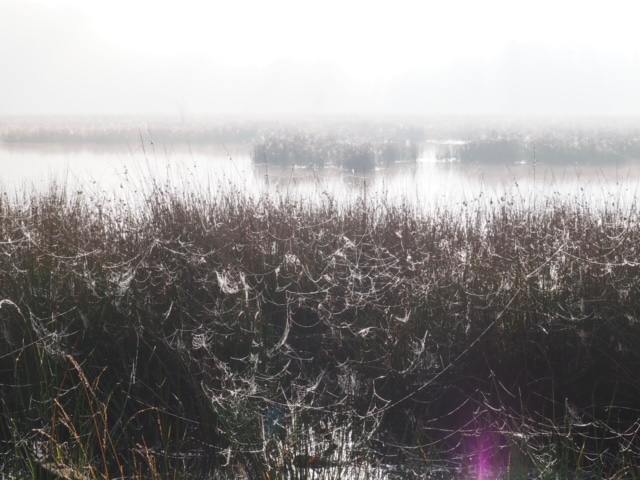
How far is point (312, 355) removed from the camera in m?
4.09

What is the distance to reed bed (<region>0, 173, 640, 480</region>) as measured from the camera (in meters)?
3.05

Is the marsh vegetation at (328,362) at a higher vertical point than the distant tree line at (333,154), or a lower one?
lower

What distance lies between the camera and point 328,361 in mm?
3984

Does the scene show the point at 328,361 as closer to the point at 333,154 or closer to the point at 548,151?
the point at 333,154

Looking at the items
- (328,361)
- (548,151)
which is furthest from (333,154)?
(328,361)

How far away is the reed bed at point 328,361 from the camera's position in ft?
10.00

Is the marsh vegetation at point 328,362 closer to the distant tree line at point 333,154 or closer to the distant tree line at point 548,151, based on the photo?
the distant tree line at point 333,154

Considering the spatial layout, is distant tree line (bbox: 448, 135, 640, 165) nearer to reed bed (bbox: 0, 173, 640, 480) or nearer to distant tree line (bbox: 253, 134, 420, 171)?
distant tree line (bbox: 253, 134, 420, 171)

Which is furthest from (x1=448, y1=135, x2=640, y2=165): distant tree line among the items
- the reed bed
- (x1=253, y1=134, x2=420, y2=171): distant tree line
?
the reed bed

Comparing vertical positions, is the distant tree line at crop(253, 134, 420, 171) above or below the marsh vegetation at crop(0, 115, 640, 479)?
above

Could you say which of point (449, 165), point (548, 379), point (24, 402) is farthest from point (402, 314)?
point (449, 165)

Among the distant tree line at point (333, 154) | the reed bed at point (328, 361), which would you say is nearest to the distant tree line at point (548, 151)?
the distant tree line at point (333, 154)

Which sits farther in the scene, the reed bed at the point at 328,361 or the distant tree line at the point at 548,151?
the distant tree line at the point at 548,151

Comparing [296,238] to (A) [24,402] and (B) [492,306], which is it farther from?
(A) [24,402]
